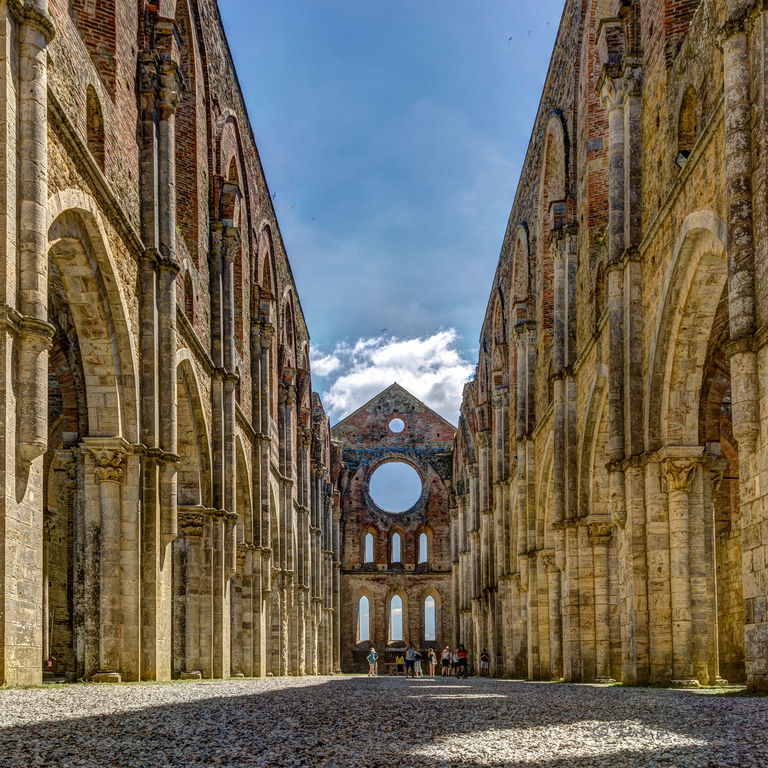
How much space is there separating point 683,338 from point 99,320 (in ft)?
25.6

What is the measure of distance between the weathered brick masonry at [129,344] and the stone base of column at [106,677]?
0.03 metres

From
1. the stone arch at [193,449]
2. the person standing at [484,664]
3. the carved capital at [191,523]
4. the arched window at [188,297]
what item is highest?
the arched window at [188,297]

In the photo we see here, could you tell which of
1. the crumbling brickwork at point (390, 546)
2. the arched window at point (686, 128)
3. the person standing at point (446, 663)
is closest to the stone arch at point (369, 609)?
the crumbling brickwork at point (390, 546)

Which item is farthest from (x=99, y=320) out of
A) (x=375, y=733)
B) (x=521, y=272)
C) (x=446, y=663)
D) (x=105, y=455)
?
(x=446, y=663)

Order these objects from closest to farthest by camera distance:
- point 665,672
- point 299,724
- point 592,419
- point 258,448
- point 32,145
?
point 299,724, point 32,145, point 665,672, point 592,419, point 258,448

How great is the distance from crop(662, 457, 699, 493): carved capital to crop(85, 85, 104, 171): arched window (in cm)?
860

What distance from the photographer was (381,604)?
52344 millimetres

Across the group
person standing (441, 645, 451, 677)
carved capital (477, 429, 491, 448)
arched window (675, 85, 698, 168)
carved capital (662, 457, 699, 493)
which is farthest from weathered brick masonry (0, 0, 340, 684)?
person standing (441, 645, 451, 677)

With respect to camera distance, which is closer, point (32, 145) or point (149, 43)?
point (32, 145)

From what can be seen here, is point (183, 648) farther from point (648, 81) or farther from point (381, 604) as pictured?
point (381, 604)

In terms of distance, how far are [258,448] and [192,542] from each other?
7506 millimetres

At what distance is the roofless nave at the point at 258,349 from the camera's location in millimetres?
9758

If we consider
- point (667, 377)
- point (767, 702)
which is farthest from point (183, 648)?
point (767, 702)

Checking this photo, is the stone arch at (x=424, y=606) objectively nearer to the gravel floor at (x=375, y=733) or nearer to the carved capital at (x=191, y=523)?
the carved capital at (x=191, y=523)
